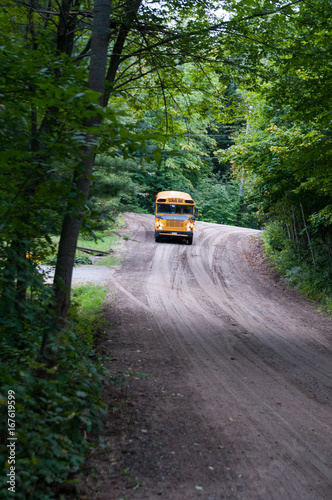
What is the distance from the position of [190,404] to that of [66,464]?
8.48 feet

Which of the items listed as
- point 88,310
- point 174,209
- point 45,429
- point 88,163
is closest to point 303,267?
point 174,209

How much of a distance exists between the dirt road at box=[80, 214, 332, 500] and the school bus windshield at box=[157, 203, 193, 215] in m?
9.42

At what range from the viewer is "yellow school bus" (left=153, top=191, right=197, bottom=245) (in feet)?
72.5

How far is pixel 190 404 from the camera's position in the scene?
5395mm

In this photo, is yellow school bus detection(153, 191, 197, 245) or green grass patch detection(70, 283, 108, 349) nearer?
green grass patch detection(70, 283, 108, 349)

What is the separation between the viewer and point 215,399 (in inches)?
221

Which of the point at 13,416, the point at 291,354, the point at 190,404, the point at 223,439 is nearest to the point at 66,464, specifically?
the point at 13,416

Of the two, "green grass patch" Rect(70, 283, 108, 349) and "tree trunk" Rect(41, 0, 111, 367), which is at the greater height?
"tree trunk" Rect(41, 0, 111, 367)

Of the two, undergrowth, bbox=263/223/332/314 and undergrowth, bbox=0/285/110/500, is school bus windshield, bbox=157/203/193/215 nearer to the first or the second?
undergrowth, bbox=263/223/332/314

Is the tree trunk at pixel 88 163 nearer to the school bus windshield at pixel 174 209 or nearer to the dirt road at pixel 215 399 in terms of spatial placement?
the dirt road at pixel 215 399

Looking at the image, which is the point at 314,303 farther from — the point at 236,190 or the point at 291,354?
the point at 236,190

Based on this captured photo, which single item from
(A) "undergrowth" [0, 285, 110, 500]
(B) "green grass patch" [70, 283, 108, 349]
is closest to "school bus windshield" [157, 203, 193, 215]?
(B) "green grass patch" [70, 283, 108, 349]

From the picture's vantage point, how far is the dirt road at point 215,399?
3.72 metres

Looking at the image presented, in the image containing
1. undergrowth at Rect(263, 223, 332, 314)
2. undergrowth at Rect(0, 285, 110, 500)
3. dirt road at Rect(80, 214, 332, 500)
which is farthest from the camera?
undergrowth at Rect(263, 223, 332, 314)
